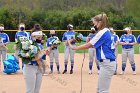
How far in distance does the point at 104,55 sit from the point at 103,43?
0.24m

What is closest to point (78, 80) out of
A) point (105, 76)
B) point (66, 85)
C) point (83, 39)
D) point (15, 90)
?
point (66, 85)

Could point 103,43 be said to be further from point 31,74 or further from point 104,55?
point 31,74

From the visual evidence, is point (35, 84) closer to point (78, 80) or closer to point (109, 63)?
point (109, 63)

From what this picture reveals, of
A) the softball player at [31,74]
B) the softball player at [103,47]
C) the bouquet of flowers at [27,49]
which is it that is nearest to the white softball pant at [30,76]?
the softball player at [31,74]

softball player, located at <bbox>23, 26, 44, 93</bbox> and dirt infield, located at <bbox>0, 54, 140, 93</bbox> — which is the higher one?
softball player, located at <bbox>23, 26, 44, 93</bbox>

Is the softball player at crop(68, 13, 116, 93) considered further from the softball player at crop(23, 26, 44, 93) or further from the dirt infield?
the dirt infield

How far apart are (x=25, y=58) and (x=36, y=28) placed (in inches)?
37.1

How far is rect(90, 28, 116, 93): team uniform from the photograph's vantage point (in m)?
8.32

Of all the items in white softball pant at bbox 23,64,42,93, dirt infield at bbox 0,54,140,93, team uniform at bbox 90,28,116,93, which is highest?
team uniform at bbox 90,28,116,93

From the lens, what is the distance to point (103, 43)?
27.4ft

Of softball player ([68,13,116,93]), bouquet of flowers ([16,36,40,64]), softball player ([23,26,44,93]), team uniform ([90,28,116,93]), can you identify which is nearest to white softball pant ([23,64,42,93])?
softball player ([23,26,44,93])

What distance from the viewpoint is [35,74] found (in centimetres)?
909

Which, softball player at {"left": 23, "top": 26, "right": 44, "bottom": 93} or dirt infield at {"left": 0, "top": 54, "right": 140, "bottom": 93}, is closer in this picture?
softball player at {"left": 23, "top": 26, "right": 44, "bottom": 93}

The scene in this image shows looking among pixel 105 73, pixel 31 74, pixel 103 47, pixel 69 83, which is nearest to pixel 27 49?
pixel 31 74
